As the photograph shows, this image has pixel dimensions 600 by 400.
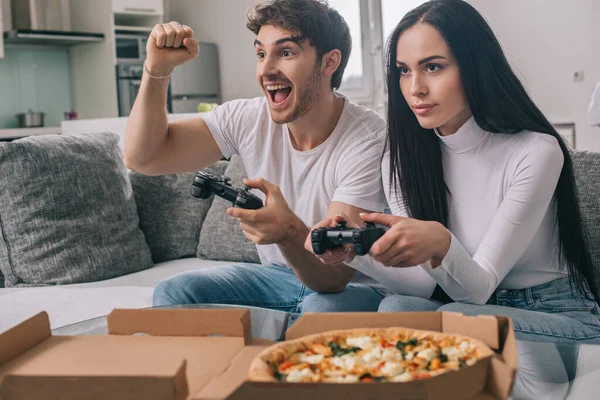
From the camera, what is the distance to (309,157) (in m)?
1.86

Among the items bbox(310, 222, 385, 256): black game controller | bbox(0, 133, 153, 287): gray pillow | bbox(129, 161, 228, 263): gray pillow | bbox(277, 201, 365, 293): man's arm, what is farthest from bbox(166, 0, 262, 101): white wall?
bbox(310, 222, 385, 256): black game controller

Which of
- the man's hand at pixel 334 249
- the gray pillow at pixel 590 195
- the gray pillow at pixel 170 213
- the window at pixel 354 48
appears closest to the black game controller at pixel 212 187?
the man's hand at pixel 334 249

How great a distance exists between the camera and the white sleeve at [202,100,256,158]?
1.98 meters

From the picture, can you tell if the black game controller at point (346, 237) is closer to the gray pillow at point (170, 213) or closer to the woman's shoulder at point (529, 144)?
the woman's shoulder at point (529, 144)

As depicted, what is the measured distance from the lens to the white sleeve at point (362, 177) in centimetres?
172

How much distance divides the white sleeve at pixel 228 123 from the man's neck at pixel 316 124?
0.48 feet

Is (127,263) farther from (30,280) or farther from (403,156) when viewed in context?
(403,156)

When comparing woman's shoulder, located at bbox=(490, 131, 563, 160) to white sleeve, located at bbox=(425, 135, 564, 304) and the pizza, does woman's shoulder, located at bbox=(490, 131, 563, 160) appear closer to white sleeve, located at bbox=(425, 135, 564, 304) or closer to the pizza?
white sleeve, located at bbox=(425, 135, 564, 304)

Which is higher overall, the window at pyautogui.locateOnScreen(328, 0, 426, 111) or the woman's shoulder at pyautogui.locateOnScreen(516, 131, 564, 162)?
the window at pyautogui.locateOnScreen(328, 0, 426, 111)

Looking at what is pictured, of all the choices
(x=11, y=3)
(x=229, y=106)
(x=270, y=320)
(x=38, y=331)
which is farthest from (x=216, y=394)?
(x=11, y=3)

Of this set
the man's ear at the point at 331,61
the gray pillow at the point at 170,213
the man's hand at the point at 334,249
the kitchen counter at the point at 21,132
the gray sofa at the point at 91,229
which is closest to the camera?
the man's hand at the point at 334,249

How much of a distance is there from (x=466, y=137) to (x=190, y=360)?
976mm

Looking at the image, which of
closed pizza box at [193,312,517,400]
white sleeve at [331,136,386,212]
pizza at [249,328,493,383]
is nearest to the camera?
closed pizza box at [193,312,517,400]

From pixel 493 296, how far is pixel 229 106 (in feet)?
2.85
